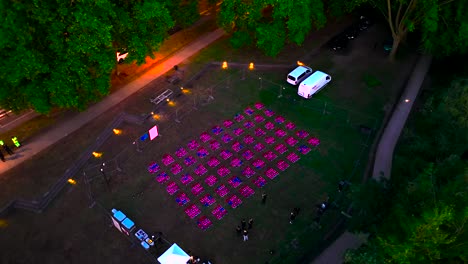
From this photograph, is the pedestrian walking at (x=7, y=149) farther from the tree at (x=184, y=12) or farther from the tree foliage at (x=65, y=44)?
the tree at (x=184, y=12)

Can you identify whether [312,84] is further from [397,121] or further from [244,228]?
[244,228]

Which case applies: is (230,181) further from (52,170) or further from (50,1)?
(50,1)

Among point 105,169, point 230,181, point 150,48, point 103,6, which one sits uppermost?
point 103,6

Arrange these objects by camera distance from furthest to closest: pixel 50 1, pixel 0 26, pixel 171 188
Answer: pixel 171 188
pixel 50 1
pixel 0 26

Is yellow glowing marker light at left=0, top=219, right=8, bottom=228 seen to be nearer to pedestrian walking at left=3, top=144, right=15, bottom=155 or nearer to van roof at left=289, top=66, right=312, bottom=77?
pedestrian walking at left=3, top=144, right=15, bottom=155

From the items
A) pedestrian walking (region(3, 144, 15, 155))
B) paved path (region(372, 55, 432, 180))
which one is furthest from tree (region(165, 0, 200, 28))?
paved path (region(372, 55, 432, 180))

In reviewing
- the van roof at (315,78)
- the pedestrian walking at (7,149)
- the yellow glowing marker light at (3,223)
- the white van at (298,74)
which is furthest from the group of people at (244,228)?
the pedestrian walking at (7,149)

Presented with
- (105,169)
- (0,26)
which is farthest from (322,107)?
(0,26)
